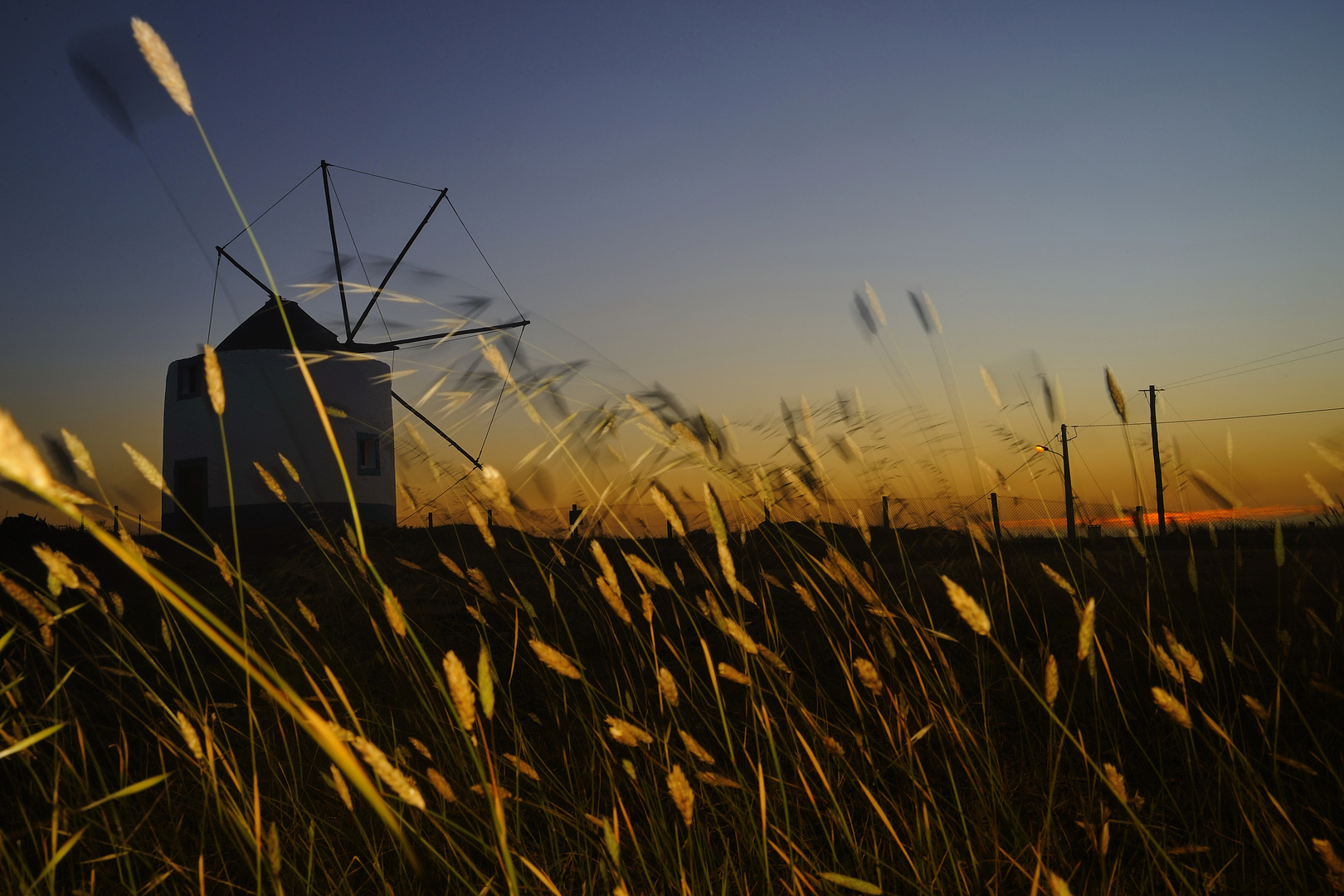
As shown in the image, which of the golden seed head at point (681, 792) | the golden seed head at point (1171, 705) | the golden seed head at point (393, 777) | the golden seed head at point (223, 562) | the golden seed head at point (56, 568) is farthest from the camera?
the golden seed head at point (223, 562)

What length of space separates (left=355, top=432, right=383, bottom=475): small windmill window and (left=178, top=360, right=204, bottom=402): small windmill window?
4233 mm

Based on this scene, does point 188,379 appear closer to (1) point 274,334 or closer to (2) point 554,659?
(1) point 274,334

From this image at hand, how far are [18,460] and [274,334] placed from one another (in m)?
22.5

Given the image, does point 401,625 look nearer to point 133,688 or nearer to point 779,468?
point 779,468

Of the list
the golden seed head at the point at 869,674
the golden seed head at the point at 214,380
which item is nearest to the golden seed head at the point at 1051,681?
the golden seed head at the point at 869,674

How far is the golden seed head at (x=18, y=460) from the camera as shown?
108 centimetres

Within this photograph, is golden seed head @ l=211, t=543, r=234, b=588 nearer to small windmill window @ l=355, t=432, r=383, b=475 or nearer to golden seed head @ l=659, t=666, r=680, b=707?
golden seed head @ l=659, t=666, r=680, b=707

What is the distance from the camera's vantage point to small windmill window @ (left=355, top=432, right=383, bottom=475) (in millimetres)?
20188

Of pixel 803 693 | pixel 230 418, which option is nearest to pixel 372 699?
pixel 803 693

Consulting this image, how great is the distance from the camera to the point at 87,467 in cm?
158

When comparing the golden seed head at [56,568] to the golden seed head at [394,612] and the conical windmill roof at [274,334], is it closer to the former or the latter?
the golden seed head at [394,612]

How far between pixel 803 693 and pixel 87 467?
2168mm

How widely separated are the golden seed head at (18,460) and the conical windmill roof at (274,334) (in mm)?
21374

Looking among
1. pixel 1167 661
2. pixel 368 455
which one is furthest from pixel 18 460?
pixel 368 455
